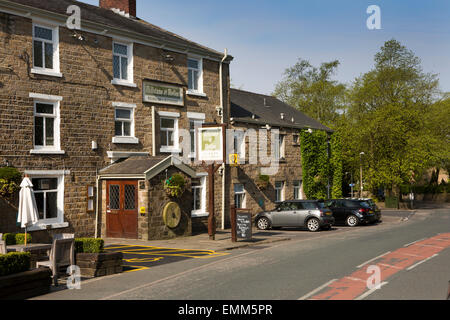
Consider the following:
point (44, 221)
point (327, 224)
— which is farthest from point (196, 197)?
point (44, 221)

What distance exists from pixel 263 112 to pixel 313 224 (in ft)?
38.4

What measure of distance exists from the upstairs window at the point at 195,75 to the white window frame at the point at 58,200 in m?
9.36

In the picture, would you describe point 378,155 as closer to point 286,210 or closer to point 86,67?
point 286,210

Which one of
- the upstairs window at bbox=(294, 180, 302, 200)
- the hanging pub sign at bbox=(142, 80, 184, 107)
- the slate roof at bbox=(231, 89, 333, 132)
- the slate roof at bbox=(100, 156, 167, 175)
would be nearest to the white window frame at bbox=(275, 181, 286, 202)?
the upstairs window at bbox=(294, 180, 302, 200)

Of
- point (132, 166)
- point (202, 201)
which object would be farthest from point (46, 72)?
point (202, 201)

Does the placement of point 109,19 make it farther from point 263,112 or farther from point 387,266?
point 387,266

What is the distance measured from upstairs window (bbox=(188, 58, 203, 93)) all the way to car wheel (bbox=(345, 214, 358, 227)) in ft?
37.7

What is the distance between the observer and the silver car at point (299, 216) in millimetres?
25688

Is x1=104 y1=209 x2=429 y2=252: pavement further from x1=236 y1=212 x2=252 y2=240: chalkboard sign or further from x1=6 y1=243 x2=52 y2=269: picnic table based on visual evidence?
x1=6 y1=243 x2=52 y2=269: picnic table

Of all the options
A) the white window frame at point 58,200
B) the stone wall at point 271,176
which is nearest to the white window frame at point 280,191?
the stone wall at point 271,176

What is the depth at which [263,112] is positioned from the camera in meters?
35.1

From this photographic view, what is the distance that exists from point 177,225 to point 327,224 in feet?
27.8

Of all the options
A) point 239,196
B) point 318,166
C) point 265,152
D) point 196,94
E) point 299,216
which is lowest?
point 299,216

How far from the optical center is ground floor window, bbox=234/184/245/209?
98.0ft
